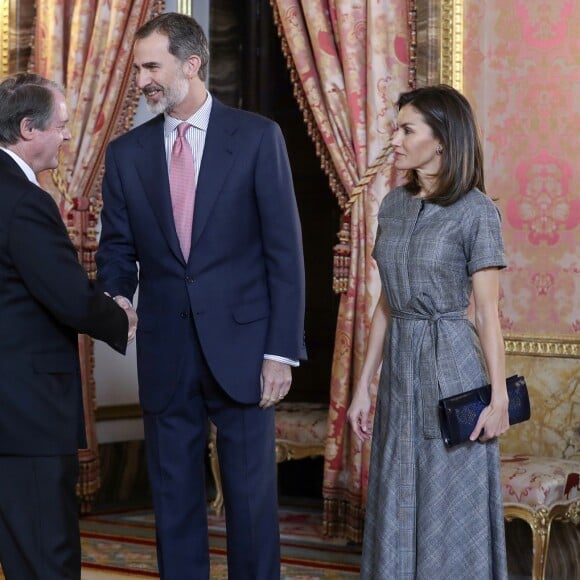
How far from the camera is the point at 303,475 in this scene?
6180 mm

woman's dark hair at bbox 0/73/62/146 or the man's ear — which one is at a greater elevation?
woman's dark hair at bbox 0/73/62/146

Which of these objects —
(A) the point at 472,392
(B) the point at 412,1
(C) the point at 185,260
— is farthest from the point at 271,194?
(B) the point at 412,1

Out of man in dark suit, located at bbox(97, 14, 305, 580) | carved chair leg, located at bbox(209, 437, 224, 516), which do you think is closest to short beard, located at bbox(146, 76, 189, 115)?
man in dark suit, located at bbox(97, 14, 305, 580)

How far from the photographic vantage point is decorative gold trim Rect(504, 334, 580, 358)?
4.62 meters

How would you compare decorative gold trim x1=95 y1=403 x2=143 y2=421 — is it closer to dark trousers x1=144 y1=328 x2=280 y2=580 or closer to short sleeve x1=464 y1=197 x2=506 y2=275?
dark trousers x1=144 y1=328 x2=280 y2=580

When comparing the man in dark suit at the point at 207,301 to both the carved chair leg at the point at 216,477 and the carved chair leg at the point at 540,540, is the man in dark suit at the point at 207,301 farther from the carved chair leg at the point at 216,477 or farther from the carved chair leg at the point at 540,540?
the carved chair leg at the point at 216,477

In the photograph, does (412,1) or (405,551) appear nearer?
(405,551)

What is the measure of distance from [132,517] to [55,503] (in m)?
2.76

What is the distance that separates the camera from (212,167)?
3234 mm

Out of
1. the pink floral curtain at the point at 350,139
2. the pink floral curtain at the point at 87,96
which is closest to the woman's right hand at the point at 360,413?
the pink floral curtain at the point at 350,139

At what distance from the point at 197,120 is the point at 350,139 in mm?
1789

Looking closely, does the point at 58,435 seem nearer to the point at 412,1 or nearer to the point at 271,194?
the point at 271,194

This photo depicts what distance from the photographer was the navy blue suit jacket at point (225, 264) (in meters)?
3.21

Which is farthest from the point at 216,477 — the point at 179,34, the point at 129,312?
the point at 179,34
